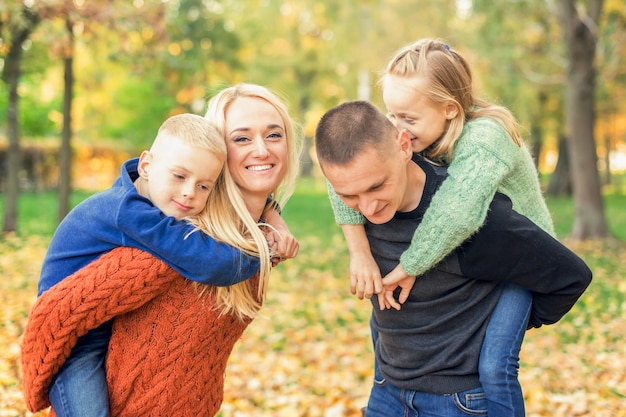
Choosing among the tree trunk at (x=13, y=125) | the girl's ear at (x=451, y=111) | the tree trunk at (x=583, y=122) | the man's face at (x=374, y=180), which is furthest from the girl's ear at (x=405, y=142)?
the tree trunk at (x=583, y=122)

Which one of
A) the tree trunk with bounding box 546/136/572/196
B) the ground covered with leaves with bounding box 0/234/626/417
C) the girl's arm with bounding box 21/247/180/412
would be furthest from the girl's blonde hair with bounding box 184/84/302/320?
the tree trunk with bounding box 546/136/572/196

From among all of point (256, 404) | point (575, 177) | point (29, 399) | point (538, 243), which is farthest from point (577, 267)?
point (575, 177)

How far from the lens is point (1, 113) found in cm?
1784

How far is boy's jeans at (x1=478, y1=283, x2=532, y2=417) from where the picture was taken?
2.43 meters

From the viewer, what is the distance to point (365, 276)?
2.62m

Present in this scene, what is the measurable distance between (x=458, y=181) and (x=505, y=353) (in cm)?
68

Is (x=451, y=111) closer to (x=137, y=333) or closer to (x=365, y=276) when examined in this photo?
(x=365, y=276)

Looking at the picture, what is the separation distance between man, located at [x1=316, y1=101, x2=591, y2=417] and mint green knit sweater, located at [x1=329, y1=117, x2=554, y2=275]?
0.09m

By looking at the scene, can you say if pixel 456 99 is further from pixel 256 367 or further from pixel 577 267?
pixel 256 367

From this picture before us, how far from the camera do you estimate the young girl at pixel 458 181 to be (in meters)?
2.37

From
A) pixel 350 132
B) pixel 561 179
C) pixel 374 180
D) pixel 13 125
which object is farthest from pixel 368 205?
pixel 561 179

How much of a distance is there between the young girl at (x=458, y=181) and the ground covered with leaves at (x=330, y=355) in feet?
4.75

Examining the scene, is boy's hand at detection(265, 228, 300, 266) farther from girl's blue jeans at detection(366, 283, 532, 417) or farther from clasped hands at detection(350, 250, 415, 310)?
girl's blue jeans at detection(366, 283, 532, 417)

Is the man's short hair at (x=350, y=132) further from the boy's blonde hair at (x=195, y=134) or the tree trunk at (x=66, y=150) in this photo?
the tree trunk at (x=66, y=150)
